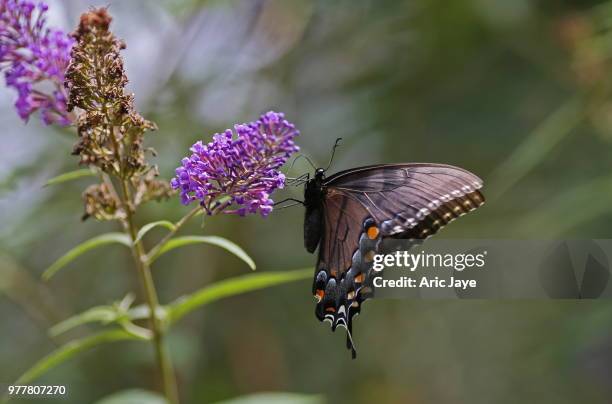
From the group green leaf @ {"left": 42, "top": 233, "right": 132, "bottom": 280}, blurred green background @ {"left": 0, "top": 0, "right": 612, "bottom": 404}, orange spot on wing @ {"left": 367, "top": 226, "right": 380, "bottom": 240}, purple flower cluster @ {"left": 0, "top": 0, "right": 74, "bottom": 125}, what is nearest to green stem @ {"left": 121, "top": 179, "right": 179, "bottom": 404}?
green leaf @ {"left": 42, "top": 233, "right": 132, "bottom": 280}

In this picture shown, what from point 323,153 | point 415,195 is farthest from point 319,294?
point 323,153

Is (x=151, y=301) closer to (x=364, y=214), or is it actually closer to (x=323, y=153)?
(x=364, y=214)

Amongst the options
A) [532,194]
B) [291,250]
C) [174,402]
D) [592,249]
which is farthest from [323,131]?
[174,402]

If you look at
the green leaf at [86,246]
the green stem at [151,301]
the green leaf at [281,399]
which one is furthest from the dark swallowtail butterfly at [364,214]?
the green leaf at [86,246]

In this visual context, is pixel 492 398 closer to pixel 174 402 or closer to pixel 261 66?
pixel 261 66

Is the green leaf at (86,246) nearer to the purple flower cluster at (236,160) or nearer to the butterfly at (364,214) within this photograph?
the purple flower cluster at (236,160)
